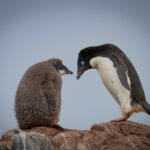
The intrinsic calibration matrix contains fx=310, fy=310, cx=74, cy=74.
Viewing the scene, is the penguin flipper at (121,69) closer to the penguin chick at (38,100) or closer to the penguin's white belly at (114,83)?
the penguin's white belly at (114,83)

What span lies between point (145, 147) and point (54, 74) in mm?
1096

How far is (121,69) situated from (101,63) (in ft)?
0.78

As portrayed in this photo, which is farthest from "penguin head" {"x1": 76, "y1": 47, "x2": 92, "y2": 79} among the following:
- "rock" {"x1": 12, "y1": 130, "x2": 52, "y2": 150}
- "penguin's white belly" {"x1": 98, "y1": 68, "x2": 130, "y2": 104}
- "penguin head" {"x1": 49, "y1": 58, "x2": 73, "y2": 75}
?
"rock" {"x1": 12, "y1": 130, "x2": 52, "y2": 150}

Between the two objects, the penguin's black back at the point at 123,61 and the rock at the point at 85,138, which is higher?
the penguin's black back at the point at 123,61

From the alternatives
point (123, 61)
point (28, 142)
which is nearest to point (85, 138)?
point (28, 142)

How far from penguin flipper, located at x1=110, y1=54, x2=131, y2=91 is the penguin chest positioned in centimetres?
3

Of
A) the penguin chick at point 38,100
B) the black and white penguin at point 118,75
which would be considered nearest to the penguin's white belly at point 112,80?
the black and white penguin at point 118,75

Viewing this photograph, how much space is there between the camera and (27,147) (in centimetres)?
234

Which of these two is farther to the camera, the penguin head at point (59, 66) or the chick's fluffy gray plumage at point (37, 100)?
the penguin head at point (59, 66)

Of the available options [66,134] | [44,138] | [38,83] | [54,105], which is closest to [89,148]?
[66,134]

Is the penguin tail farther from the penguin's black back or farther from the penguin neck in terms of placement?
the penguin neck

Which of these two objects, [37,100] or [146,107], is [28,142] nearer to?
[37,100]

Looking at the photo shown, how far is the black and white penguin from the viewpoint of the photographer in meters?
3.31

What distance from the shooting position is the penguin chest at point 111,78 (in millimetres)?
3348
